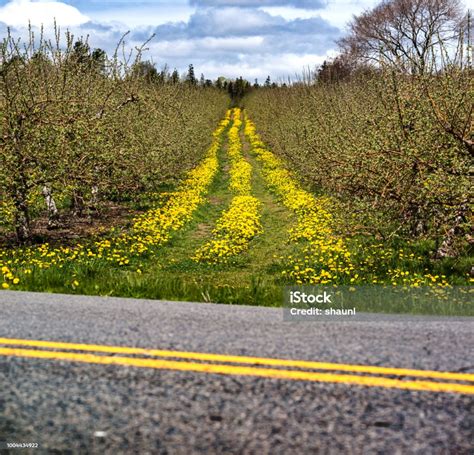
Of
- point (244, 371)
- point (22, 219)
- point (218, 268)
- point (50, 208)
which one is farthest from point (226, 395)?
point (50, 208)

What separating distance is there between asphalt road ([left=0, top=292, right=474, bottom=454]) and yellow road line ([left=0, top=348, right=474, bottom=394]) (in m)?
0.02

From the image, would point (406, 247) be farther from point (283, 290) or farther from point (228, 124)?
point (228, 124)

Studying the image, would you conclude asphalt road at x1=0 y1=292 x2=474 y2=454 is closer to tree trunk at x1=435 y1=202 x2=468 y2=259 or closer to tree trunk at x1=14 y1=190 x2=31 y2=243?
tree trunk at x1=435 y1=202 x2=468 y2=259

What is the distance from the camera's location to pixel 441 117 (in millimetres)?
9664

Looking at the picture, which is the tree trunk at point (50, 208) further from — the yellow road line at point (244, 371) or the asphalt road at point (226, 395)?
the yellow road line at point (244, 371)

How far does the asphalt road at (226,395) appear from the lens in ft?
10.0

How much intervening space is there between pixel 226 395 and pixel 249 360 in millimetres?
496

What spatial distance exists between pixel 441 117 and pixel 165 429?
8.33 m

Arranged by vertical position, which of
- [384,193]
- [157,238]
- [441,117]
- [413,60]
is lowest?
[157,238]

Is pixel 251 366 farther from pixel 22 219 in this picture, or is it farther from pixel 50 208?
pixel 50 208

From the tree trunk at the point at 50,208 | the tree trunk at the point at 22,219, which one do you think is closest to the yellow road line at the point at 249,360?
the tree trunk at the point at 22,219

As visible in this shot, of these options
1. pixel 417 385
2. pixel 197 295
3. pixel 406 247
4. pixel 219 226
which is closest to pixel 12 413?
pixel 417 385

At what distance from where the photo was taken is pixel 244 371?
3773 millimetres

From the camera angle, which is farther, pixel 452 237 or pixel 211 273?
pixel 211 273
